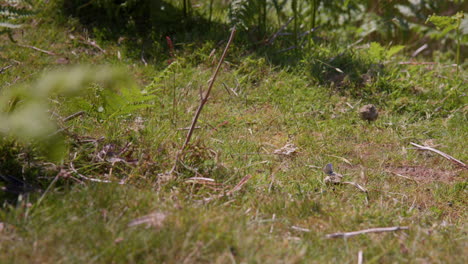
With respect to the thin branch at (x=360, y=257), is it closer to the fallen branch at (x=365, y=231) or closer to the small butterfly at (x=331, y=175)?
the fallen branch at (x=365, y=231)

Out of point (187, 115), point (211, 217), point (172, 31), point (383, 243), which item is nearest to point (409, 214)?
point (383, 243)

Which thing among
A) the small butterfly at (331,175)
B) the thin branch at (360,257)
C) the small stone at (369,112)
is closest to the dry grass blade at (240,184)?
the small butterfly at (331,175)

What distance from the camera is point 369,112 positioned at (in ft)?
12.6

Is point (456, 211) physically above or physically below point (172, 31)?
below

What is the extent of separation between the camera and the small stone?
3.84 m

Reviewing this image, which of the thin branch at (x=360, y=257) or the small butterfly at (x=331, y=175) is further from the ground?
the small butterfly at (x=331, y=175)

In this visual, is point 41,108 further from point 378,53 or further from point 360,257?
point 378,53

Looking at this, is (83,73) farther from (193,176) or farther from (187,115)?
(187,115)

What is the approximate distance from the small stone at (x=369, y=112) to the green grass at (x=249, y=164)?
0.08 meters

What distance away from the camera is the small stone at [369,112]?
3.84 meters

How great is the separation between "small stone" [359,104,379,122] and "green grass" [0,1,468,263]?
3.0 inches

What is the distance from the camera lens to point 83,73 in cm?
260

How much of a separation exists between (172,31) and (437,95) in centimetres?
268

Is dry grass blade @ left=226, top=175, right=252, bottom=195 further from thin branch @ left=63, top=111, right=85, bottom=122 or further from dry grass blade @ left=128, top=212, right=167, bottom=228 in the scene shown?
thin branch @ left=63, top=111, right=85, bottom=122
